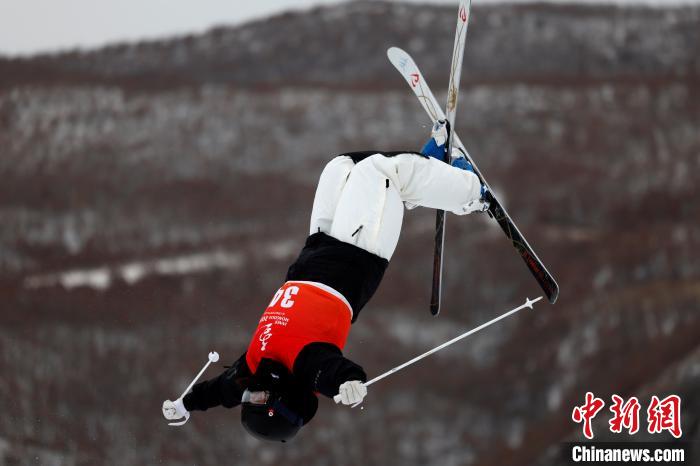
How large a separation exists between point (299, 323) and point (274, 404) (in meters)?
0.32

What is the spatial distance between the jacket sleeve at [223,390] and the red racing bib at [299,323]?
6cm

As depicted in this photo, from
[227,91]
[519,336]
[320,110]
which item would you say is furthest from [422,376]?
[227,91]

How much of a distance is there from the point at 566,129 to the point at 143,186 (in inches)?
212

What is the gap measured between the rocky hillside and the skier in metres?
4.52

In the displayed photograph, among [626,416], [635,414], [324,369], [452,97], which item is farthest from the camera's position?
[635,414]

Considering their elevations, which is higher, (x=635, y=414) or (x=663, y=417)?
(x=663, y=417)

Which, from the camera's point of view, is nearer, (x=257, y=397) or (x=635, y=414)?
(x=257, y=397)

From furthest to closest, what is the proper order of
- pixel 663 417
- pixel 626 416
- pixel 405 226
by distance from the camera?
pixel 405 226
pixel 626 416
pixel 663 417

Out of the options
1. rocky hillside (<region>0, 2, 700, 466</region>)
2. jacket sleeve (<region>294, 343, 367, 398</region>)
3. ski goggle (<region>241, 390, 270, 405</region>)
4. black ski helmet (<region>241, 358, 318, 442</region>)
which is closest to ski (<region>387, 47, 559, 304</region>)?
jacket sleeve (<region>294, 343, 367, 398</region>)

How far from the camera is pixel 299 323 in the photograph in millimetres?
3668

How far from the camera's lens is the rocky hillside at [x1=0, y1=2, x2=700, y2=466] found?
32.7 ft

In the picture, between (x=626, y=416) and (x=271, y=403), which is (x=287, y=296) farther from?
Answer: (x=626, y=416)

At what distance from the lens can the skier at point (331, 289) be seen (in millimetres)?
3504

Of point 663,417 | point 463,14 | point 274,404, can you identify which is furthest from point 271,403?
point 663,417
